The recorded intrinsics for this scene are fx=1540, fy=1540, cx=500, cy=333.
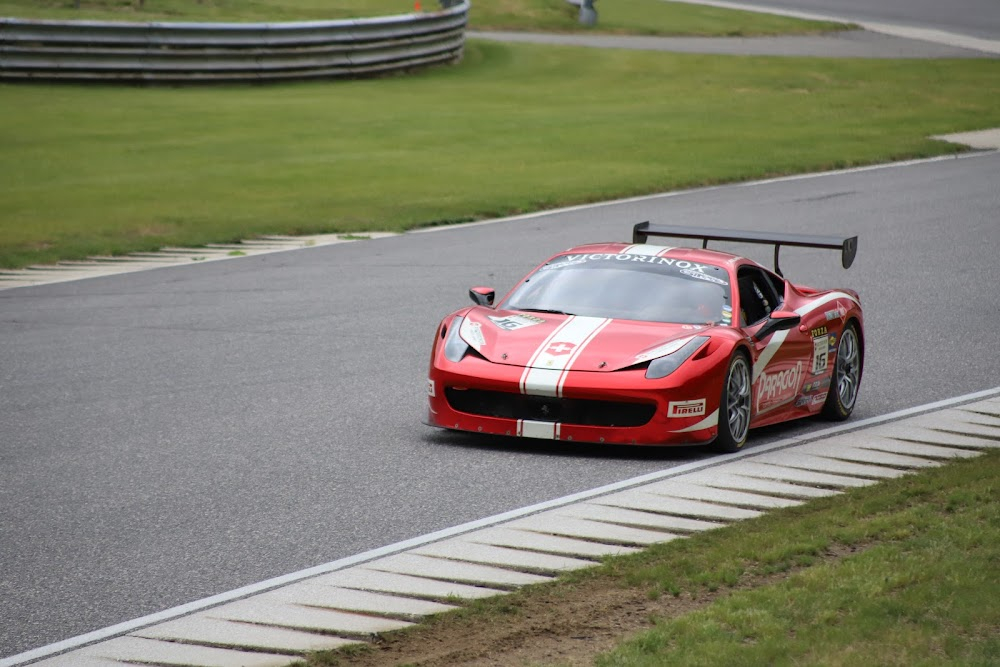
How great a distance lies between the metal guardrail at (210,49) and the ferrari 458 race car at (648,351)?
21.8 metres

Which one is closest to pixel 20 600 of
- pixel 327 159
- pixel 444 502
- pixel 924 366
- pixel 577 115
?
pixel 444 502

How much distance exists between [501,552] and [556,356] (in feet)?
7.95

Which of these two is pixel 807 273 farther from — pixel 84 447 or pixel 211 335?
pixel 84 447

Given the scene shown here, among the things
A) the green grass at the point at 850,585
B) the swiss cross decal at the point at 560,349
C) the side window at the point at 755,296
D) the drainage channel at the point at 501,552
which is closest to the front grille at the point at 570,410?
the swiss cross decal at the point at 560,349

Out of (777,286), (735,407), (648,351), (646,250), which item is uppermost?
(646,250)

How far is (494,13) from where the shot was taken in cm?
4806

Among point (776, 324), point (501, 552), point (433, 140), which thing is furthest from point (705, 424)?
point (433, 140)

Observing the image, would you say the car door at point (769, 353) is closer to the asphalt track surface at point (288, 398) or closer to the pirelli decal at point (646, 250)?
the asphalt track surface at point (288, 398)

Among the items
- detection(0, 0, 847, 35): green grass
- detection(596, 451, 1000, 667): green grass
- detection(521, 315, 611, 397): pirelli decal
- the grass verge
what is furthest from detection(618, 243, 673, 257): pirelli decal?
detection(0, 0, 847, 35): green grass

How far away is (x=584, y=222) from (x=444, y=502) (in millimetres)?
12568

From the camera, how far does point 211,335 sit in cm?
1313

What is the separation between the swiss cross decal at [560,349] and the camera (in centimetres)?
938

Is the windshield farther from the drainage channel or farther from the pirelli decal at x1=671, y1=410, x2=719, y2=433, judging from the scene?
the drainage channel

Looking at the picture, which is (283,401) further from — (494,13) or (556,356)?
(494,13)
